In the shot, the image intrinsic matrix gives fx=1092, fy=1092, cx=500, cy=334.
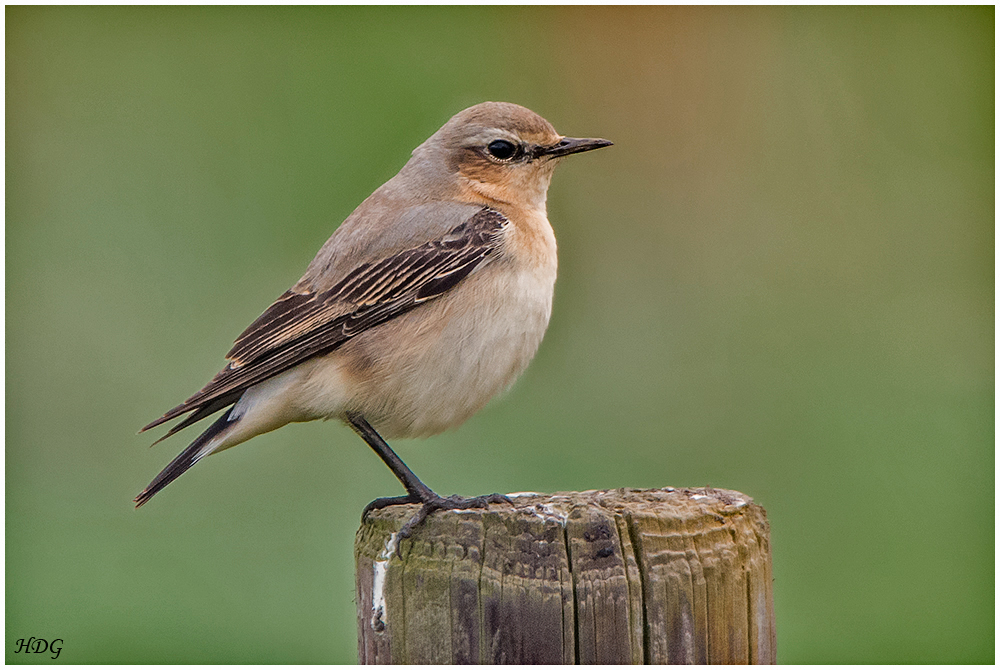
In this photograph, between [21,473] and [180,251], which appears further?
[180,251]

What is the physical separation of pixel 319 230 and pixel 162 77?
163 centimetres

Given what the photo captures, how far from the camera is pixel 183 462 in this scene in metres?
4.84

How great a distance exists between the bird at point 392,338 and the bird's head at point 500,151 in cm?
38

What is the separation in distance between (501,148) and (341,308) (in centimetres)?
131

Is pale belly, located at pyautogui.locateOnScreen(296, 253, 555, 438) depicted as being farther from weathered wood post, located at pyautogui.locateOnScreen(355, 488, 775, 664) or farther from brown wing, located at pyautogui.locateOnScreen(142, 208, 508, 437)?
weathered wood post, located at pyautogui.locateOnScreen(355, 488, 775, 664)

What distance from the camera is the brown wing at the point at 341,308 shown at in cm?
Result: 492

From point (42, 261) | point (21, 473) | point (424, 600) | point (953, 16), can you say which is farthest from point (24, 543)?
point (953, 16)

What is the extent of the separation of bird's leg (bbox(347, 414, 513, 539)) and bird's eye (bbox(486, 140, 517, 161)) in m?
1.57

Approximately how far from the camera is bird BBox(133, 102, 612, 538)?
4.97m

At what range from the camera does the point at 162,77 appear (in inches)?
293

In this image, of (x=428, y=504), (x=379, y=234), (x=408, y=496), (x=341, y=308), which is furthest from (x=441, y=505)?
(x=379, y=234)

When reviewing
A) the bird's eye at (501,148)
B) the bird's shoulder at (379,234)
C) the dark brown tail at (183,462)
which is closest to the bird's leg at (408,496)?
the dark brown tail at (183,462)

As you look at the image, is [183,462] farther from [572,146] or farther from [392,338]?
[572,146]

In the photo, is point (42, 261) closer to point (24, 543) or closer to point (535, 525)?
point (24, 543)
